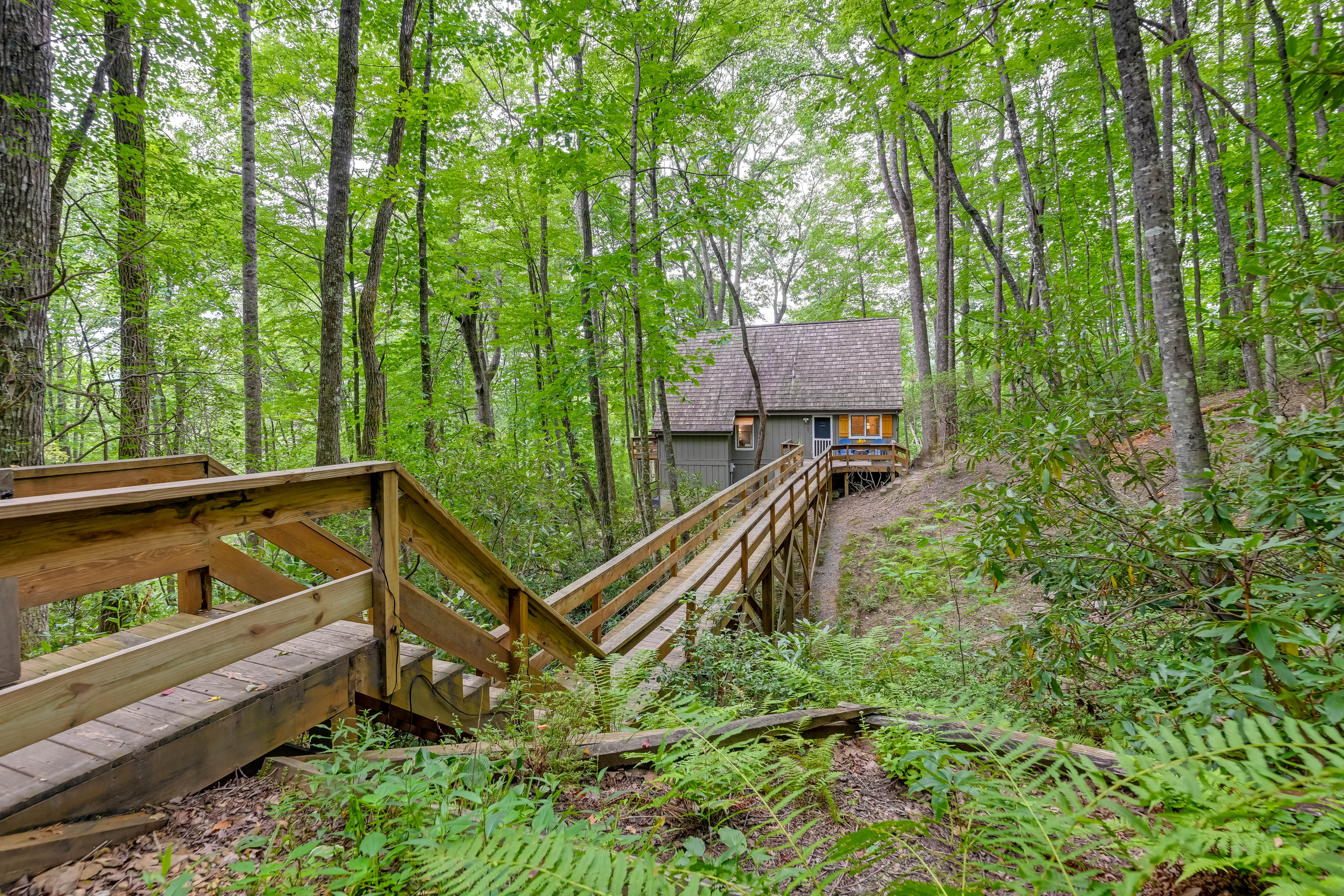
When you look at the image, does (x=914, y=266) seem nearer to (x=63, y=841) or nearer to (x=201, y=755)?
(x=201, y=755)

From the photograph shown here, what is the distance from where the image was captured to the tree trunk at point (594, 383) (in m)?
9.00

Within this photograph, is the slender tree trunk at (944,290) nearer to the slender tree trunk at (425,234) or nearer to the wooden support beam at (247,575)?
the slender tree trunk at (425,234)

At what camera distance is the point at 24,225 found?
13.8ft

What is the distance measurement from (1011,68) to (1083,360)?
647 centimetres

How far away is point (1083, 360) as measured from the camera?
143 inches

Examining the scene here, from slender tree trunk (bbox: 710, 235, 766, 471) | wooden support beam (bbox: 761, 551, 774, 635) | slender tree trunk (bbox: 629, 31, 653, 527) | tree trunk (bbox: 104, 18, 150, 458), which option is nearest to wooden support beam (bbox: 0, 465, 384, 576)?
tree trunk (bbox: 104, 18, 150, 458)

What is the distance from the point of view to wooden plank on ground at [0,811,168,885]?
1255 millimetres

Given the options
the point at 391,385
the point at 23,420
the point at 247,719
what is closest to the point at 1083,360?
the point at 247,719

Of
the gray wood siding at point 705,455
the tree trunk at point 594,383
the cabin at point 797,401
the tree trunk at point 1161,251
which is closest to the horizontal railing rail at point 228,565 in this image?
the tree trunk at point 1161,251

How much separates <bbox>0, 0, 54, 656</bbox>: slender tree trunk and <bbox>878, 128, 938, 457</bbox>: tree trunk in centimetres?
1525

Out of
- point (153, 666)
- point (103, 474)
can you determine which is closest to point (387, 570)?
point (153, 666)

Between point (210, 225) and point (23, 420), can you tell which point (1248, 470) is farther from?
point (210, 225)

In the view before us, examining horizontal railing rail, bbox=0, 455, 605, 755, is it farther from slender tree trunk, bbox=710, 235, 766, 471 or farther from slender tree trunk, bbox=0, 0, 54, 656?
slender tree trunk, bbox=710, 235, 766, 471

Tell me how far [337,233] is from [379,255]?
104 centimetres
